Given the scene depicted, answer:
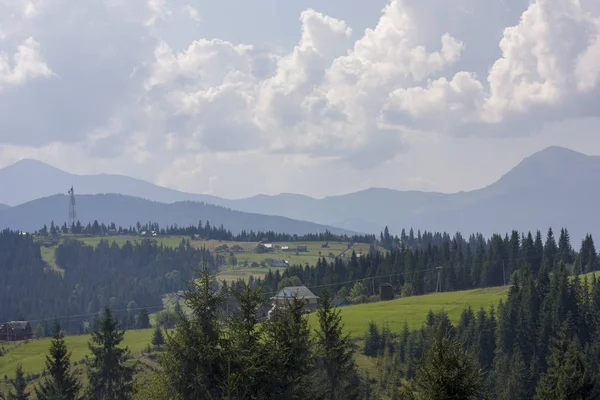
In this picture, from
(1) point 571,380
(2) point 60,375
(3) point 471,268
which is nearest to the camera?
(1) point 571,380

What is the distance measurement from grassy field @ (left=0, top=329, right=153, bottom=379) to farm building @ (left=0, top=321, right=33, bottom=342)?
49.1m

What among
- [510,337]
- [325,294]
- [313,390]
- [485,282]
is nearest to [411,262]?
[485,282]

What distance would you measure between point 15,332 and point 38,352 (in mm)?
67121

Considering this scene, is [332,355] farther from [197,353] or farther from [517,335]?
[517,335]

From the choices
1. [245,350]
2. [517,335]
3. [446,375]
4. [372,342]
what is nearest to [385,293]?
[372,342]

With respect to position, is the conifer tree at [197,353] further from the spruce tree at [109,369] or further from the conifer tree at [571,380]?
the spruce tree at [109,369]

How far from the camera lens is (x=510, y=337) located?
106 metres

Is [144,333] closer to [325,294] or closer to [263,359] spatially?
[325,294]

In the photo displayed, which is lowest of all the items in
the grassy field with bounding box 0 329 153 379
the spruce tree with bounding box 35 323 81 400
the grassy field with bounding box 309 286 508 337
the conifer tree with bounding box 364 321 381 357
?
the grassy field with bounding box 0 329 153 379

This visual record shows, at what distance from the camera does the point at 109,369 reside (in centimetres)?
5509

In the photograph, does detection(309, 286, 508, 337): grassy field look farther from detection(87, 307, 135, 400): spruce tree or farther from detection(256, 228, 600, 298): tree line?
detection(87, 307, 135, 400): spruce tree

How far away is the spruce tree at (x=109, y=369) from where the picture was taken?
54500 millimetres

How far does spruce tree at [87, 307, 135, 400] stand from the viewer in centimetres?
5450

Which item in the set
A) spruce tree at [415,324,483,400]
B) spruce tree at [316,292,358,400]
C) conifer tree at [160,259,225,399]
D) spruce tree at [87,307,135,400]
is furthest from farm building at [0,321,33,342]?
spruce tree at [415,324,483,400]
